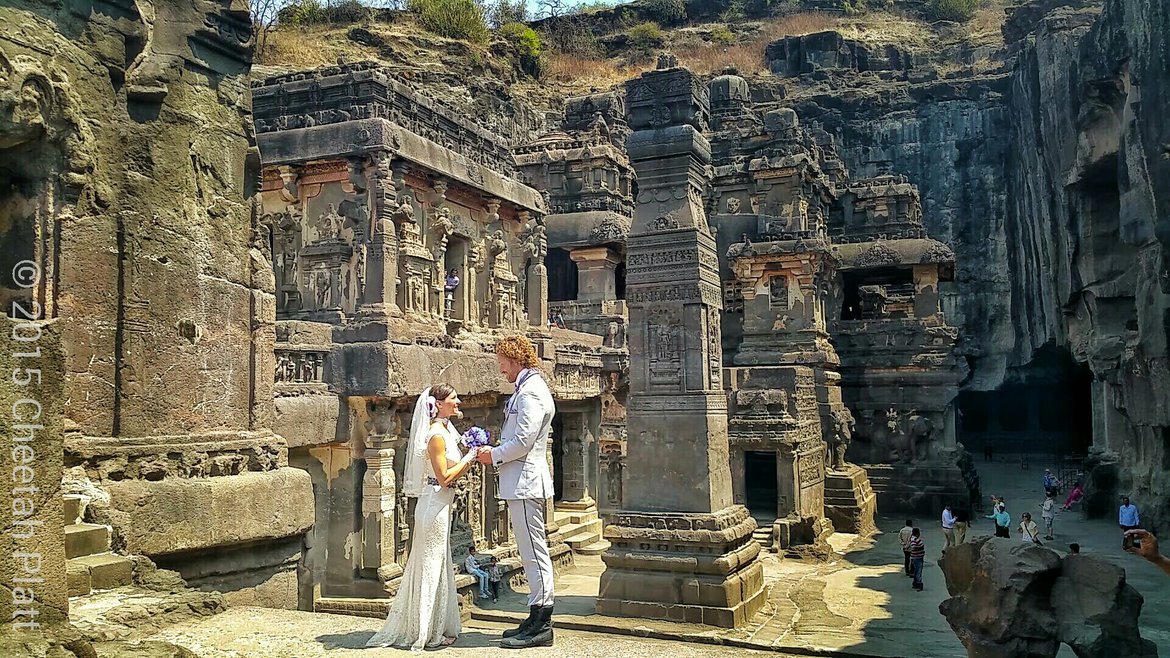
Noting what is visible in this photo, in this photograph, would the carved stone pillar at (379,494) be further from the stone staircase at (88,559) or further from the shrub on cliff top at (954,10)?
the shrub on cliff top at (954,10)

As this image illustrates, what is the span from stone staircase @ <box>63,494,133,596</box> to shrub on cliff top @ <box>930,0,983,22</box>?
183 feet

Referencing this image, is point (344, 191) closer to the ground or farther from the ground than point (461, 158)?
closer to the ground

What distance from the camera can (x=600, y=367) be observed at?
15.9m

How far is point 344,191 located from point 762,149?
1441 centimetres

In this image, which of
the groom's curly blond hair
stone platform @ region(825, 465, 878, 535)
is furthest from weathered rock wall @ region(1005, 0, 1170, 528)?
the groom's curly blond hair

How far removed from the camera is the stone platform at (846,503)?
18469mm

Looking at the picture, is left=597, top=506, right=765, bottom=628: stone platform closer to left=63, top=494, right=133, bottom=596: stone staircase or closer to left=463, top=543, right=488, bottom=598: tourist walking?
left=463, top=543, right=488, bottom=598: tourist walking

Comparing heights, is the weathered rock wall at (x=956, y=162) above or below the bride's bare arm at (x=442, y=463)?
above

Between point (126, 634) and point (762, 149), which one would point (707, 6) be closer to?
point (762, 149)

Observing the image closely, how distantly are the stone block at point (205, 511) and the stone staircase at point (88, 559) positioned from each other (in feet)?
0.30

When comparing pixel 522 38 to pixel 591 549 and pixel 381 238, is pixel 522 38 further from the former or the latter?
pixel 381 238

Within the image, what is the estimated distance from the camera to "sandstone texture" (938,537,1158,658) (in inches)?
184

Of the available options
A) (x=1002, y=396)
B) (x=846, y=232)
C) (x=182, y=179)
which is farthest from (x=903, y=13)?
(x=182, y=179)

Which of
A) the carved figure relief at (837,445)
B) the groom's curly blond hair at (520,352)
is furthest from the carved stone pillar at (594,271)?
the groom's curly blond hair at (520,352)
